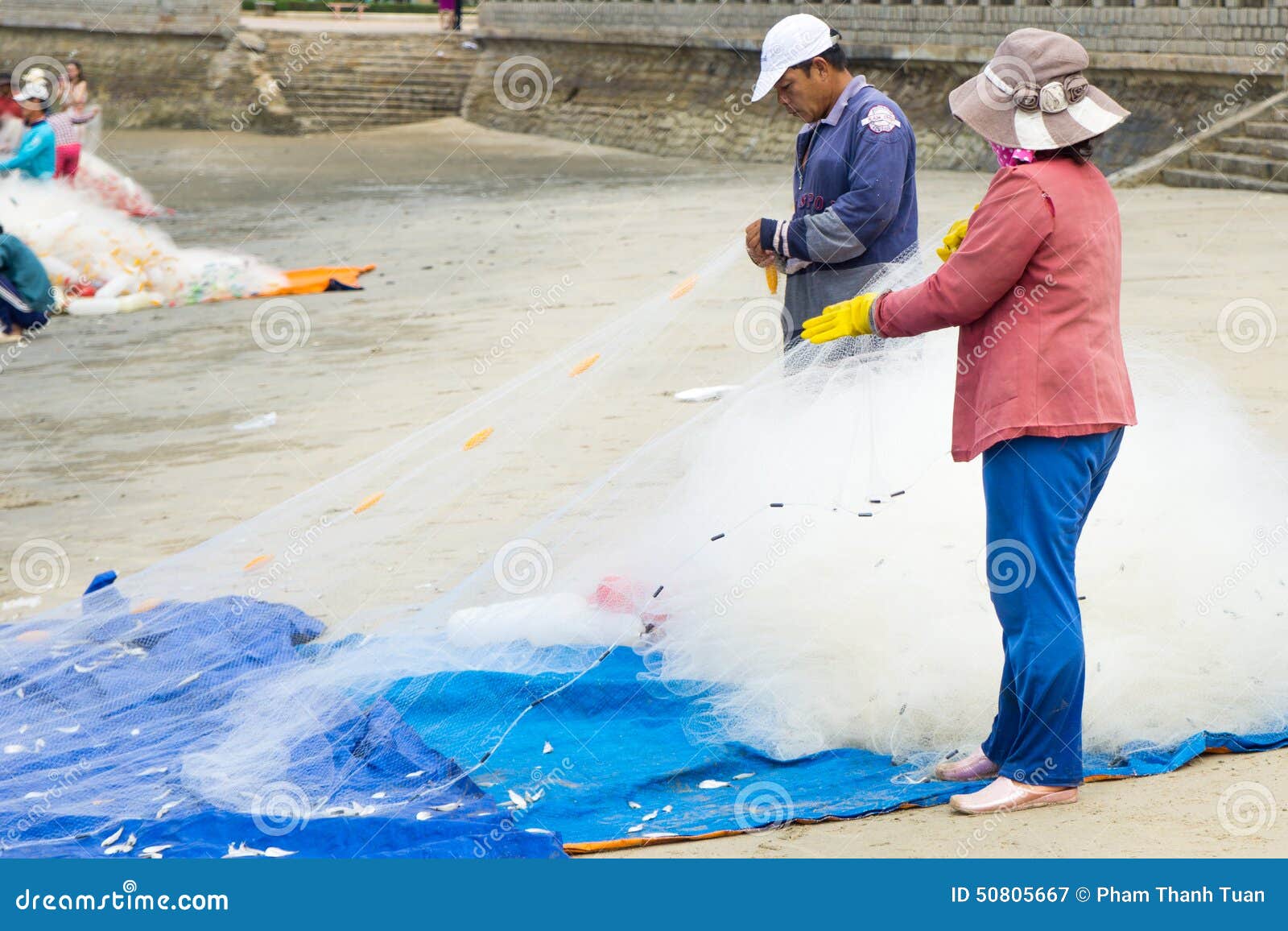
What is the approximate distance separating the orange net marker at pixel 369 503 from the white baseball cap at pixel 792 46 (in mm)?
1607

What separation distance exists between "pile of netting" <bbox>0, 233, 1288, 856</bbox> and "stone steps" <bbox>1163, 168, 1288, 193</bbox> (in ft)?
35.4

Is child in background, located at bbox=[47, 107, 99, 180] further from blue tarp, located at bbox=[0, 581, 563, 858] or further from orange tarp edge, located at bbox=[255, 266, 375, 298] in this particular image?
blue tarp, located at bbox=[0, 581, 563, 858]

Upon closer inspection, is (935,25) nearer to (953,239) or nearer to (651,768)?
(953,239)

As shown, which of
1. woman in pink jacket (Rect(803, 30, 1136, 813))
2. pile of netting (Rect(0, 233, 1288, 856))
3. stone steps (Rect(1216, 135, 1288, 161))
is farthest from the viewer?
stone steps (Rect(1216, 135, 1288, 161))

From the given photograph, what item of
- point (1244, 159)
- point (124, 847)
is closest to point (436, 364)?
point (124, 847)

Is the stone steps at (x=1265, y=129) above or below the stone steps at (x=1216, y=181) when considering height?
above

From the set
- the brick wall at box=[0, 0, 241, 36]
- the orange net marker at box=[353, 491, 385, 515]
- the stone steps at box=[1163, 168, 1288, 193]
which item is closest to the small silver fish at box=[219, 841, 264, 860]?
the orange net marker at box=[353, 491, 385, 515]

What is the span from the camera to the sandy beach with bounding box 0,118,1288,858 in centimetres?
333

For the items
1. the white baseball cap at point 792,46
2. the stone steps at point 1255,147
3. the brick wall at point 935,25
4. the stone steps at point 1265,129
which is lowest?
the stone steps at point 1255,147

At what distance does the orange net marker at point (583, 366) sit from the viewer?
4.57 meters

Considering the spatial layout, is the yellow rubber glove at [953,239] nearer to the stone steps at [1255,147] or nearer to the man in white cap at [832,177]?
the man in white cap at [832,177]

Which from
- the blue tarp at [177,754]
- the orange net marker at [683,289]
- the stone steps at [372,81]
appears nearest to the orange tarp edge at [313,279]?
the blue tarp at [177,754]

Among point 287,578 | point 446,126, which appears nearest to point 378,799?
point 287,578

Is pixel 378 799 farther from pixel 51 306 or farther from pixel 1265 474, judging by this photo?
pixel 51 306
